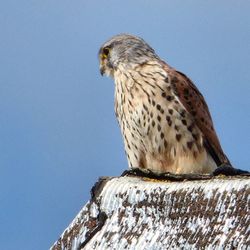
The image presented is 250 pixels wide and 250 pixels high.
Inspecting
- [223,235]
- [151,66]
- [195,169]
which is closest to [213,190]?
[223,235]

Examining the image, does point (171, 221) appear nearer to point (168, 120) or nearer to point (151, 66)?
point (168, 120)

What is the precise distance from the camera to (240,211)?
409cm

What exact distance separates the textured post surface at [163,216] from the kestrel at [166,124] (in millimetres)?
2967

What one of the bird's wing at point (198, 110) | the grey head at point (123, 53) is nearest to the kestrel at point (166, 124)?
the bird's wing at point (198, 110)

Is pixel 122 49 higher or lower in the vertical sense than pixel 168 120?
higher

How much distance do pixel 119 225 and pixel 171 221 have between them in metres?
0.33

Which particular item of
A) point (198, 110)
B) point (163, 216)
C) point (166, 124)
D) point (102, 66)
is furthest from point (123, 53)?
point (163, 216)

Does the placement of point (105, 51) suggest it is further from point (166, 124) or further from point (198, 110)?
point (166, 124)

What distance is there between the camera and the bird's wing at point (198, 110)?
26.7 ft

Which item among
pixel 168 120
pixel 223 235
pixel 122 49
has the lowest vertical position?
pixel 223 235

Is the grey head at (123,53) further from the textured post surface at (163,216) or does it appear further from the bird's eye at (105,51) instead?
the textured post surface at (163,216)

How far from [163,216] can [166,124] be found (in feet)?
11.8

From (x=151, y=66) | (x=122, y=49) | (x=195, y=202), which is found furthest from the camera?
(x=122, y=49)

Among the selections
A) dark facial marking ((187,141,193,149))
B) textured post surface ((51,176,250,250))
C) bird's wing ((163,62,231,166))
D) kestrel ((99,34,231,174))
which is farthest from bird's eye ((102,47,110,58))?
textured post surface ((51,176,250,250))
